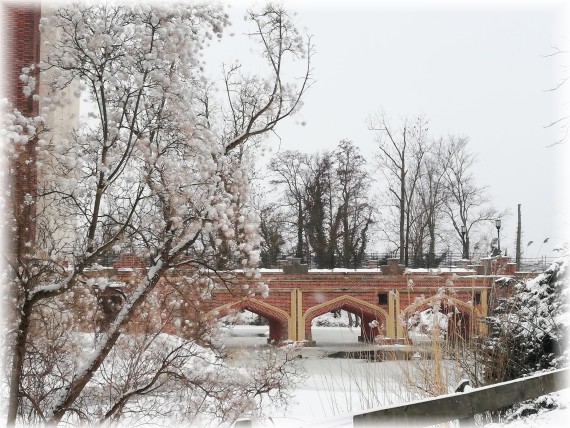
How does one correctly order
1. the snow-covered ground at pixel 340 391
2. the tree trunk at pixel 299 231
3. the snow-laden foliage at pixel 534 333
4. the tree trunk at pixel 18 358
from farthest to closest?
1. the tree trunk at pixel 299 231
2. the tree trunk at pixel 18 358
3. the snow-laden foliage at pixel 534 333
4. the snow-covered ground at pixel 340 391

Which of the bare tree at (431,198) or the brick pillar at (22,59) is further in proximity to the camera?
the bare tree at (431,198)

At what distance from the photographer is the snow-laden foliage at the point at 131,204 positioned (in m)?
7.20

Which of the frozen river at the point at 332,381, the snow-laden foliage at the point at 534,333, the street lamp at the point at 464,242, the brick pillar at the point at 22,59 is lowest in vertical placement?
the frozen river at the point at 332,381

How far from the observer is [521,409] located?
5.55m

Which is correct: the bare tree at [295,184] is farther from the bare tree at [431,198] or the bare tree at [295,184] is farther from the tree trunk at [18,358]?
the tree trunk at [18,358]

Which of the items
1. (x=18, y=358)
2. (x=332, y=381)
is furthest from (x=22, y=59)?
(x=332, y=381)

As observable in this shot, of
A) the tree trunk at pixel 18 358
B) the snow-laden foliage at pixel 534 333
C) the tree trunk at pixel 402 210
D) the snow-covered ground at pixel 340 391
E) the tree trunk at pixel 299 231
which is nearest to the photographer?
the snow-covered ground at pixel 340 391

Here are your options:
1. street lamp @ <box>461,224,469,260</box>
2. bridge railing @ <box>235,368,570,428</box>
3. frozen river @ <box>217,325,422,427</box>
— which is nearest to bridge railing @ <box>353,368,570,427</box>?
bridge railing @ <box>235,368,570,428</box>

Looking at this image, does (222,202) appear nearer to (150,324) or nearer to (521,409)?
(150,324)

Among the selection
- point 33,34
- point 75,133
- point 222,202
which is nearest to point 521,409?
point 222,202

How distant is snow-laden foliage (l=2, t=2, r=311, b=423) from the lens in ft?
23.6

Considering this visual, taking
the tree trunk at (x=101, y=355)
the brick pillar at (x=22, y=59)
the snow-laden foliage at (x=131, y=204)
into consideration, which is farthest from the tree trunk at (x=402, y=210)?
the tree trunk at (x=101, y=355)

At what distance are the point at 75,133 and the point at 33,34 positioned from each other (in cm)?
668

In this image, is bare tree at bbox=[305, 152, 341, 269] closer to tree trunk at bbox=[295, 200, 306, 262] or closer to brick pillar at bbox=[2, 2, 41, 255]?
tree trunk at bbox=[295, 200, 306, 262]
